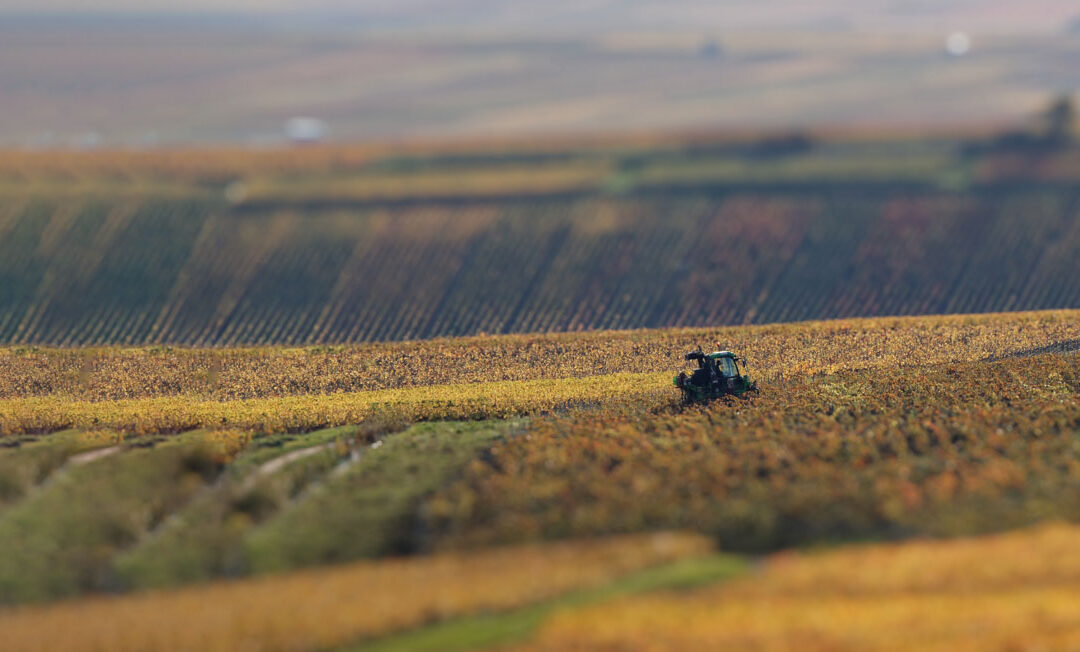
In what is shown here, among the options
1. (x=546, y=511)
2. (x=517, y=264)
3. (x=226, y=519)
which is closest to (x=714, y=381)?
(x=546, y=511)

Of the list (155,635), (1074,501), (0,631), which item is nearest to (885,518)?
(1074,501)

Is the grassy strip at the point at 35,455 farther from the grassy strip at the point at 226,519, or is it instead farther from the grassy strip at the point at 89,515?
the grassy strip at the point at 226,519

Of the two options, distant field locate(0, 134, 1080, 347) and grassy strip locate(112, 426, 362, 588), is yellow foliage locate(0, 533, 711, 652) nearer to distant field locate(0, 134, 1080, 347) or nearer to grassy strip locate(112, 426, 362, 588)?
grassy strip locate(112, 426, 362, 588)

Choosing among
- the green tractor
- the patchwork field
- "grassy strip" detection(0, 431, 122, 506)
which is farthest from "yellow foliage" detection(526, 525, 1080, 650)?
"grassy strip" detection(0, 431, 122, 506)

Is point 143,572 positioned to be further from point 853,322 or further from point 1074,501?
point 853,322

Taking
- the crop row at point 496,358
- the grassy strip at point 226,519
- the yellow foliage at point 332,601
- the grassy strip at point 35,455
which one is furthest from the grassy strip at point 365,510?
the crop row at point 496,358

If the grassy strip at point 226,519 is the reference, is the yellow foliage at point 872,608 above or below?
above
